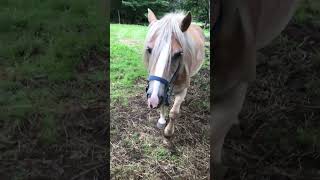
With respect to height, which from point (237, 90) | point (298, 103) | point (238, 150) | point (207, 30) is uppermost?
point (207, 30)

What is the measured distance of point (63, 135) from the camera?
315cm

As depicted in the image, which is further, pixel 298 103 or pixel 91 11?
pixel 298 103

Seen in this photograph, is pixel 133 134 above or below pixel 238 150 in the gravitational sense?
above

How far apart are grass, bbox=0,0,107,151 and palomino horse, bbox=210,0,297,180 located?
28.2 inches

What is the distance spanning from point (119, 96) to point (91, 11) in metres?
0.58

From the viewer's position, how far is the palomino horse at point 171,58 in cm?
255

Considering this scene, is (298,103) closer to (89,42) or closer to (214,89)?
(214,89)

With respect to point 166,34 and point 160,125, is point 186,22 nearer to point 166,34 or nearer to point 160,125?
point 166,34

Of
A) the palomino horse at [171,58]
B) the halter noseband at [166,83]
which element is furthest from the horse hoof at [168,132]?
the halter noseband at [166,83]

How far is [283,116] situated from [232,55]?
94 centimetres

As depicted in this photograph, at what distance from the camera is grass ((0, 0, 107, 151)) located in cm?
309

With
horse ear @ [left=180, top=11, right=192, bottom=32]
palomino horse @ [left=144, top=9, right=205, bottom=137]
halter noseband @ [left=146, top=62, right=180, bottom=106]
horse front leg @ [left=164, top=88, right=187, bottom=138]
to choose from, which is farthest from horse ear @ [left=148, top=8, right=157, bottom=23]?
horse front leg @ [left=164, top=88, right=187, bottom=138]

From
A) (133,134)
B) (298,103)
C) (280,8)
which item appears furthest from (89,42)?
(298,103)

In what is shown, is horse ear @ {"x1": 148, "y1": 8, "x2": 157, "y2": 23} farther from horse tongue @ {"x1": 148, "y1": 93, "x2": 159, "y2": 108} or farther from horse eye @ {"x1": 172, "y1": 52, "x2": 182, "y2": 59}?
horse tongue @ {"x1": 148, "y1": 93, "x2": 159, "y2": 108}
